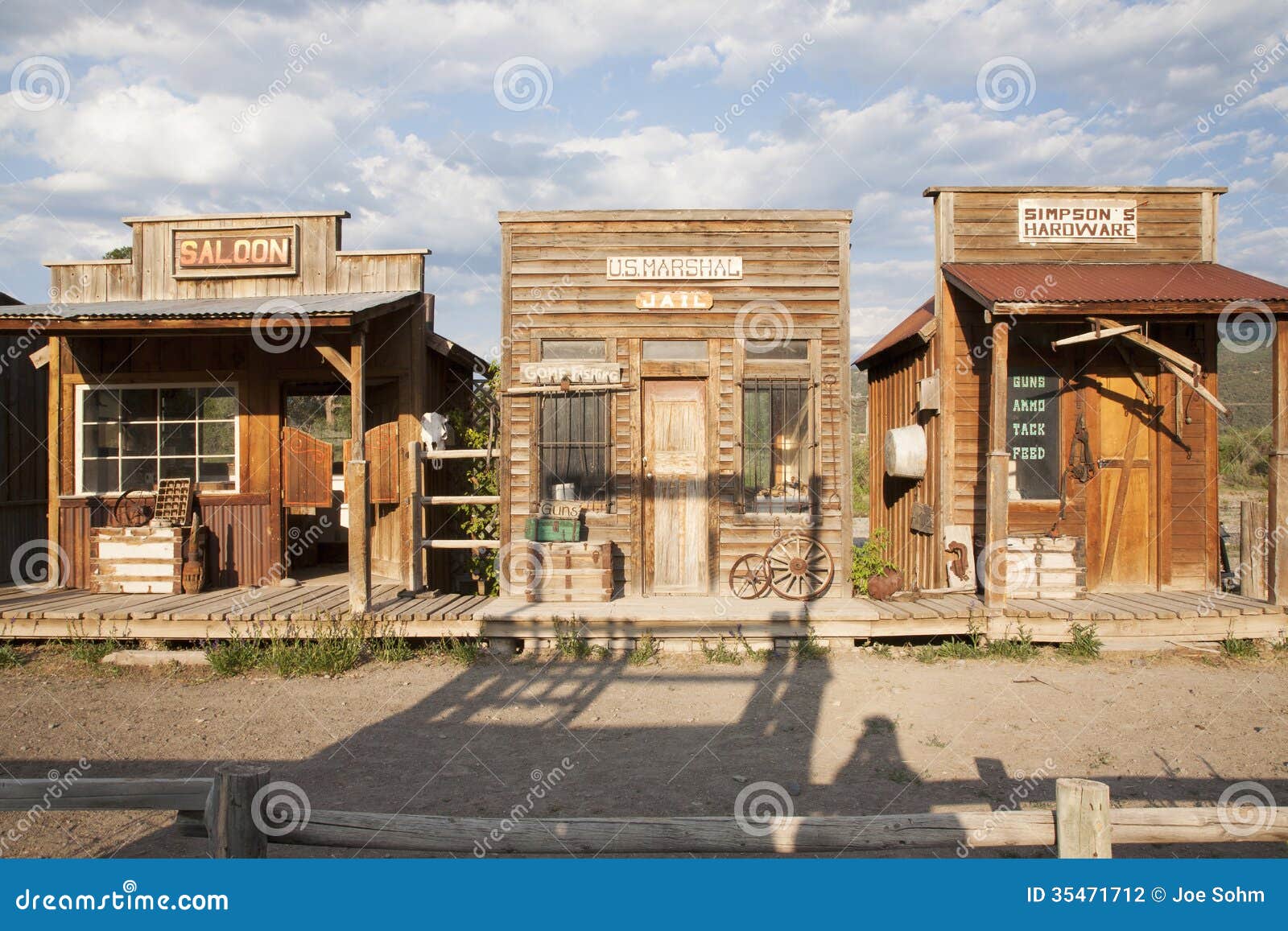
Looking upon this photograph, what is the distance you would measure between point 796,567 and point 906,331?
12.9ft

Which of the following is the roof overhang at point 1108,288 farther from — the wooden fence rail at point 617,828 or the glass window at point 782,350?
the wooden fence rail at point 617,828

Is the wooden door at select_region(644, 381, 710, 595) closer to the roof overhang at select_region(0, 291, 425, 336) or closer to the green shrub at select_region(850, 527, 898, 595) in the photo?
the green shrub at select_region(850, 527, 898, 595)

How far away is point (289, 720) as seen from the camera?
6.72 metres

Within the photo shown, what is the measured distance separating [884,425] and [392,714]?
25.7 ft

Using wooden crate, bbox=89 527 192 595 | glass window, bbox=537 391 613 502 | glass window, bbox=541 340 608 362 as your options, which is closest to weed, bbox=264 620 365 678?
wooden crate, bbox=89 527 192 595

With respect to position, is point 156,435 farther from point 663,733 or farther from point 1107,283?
point 1107,283

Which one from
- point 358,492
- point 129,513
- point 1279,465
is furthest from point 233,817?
point 1279,465

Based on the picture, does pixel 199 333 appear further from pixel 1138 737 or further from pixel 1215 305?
pixel 1215 305

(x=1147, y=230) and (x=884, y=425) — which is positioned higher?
(x=1147, y=230)

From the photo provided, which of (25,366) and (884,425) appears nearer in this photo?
(25,366)

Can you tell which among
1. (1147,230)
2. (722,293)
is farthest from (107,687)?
(1147,230)

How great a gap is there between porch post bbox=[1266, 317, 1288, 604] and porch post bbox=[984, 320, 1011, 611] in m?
2.64

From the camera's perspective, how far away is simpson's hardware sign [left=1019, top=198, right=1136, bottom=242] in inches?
368

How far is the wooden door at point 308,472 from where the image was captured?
31.5 feet
